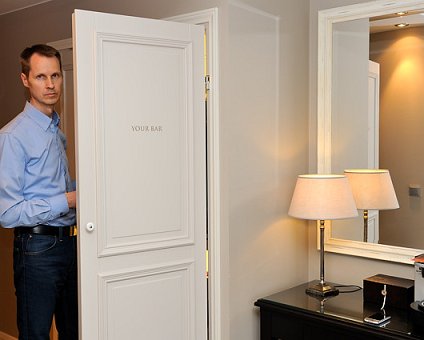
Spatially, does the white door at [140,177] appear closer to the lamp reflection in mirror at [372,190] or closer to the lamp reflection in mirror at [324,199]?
the lamp reflection in mirror at [324,199]

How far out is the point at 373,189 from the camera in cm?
296

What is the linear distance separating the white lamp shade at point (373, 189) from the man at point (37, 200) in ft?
4.73

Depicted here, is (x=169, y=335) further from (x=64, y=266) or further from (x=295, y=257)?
(x=295, y=257)

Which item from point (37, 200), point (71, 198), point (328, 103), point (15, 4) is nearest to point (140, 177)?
point (71, 198)

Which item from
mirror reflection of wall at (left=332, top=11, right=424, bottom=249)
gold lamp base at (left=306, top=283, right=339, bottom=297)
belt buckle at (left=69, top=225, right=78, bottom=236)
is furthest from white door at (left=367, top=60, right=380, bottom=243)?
belt buckle at (left=69, top=225, right=78, bottom=236)

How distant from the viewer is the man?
247 cm

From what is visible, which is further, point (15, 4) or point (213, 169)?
point (15, 4)

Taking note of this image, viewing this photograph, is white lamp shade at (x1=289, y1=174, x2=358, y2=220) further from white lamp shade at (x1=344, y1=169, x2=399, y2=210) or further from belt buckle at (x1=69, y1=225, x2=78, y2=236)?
belt buckle at (x1=69, y1=225, x2=78, y2=236)

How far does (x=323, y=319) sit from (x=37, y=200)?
4.55 ft

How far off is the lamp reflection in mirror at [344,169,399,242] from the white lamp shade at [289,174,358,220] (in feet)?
0.64

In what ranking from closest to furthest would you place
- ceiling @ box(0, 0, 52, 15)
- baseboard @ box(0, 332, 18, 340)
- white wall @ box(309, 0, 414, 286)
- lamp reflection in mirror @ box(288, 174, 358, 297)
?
lamp reflection in mirror @ box(288, 174, 358, 297) → white wall @ box(309, 0, 414, 286) → ceiling @ box(0, 0, 52, 15) → baseboard @ box(0, 332, 18, 340)

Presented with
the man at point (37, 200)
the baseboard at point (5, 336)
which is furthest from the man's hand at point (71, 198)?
the baseboard at point (5, 336)

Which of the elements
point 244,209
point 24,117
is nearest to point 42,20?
point 24,117

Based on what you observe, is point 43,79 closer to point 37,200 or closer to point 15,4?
point 37,200
